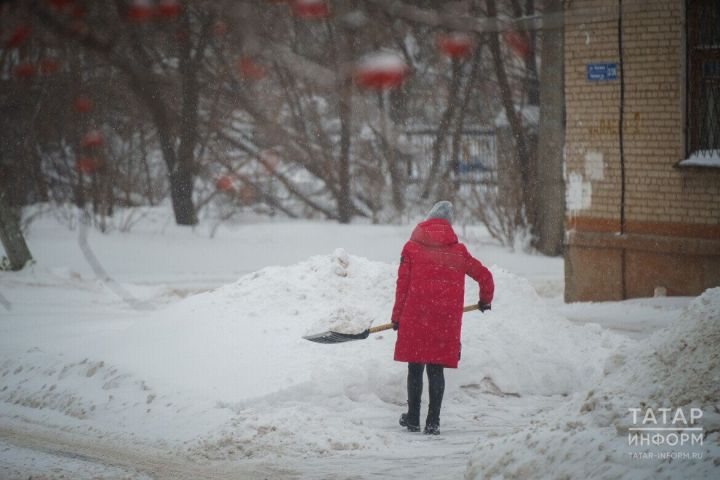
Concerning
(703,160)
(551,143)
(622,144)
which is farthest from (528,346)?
(551,143)

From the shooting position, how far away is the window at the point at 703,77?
34.2ft

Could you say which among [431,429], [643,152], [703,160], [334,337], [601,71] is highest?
[601,71]

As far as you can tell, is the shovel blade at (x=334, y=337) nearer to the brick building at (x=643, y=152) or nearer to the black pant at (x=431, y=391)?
the black pant at (x=431, y=391)

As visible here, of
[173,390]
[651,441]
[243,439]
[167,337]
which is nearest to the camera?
[651,441]

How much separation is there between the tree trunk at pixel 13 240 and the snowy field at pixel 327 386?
282 centimetres

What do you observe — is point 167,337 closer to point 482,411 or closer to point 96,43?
point 482,411

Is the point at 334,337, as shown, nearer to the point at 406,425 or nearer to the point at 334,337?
the point at 334,337

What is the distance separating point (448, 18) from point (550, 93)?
13.9 meters

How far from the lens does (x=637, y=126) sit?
10.9m

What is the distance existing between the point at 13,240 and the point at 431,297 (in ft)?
30.6

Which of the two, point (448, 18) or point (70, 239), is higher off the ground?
point (448, 18)

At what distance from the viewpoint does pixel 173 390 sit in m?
6.70

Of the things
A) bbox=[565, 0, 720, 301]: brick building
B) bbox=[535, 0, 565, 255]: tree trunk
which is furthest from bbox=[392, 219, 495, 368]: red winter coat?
bbox=[535, 0, 565, 255]: tree trunk

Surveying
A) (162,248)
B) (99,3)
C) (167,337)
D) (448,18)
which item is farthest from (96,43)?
(162,248)
